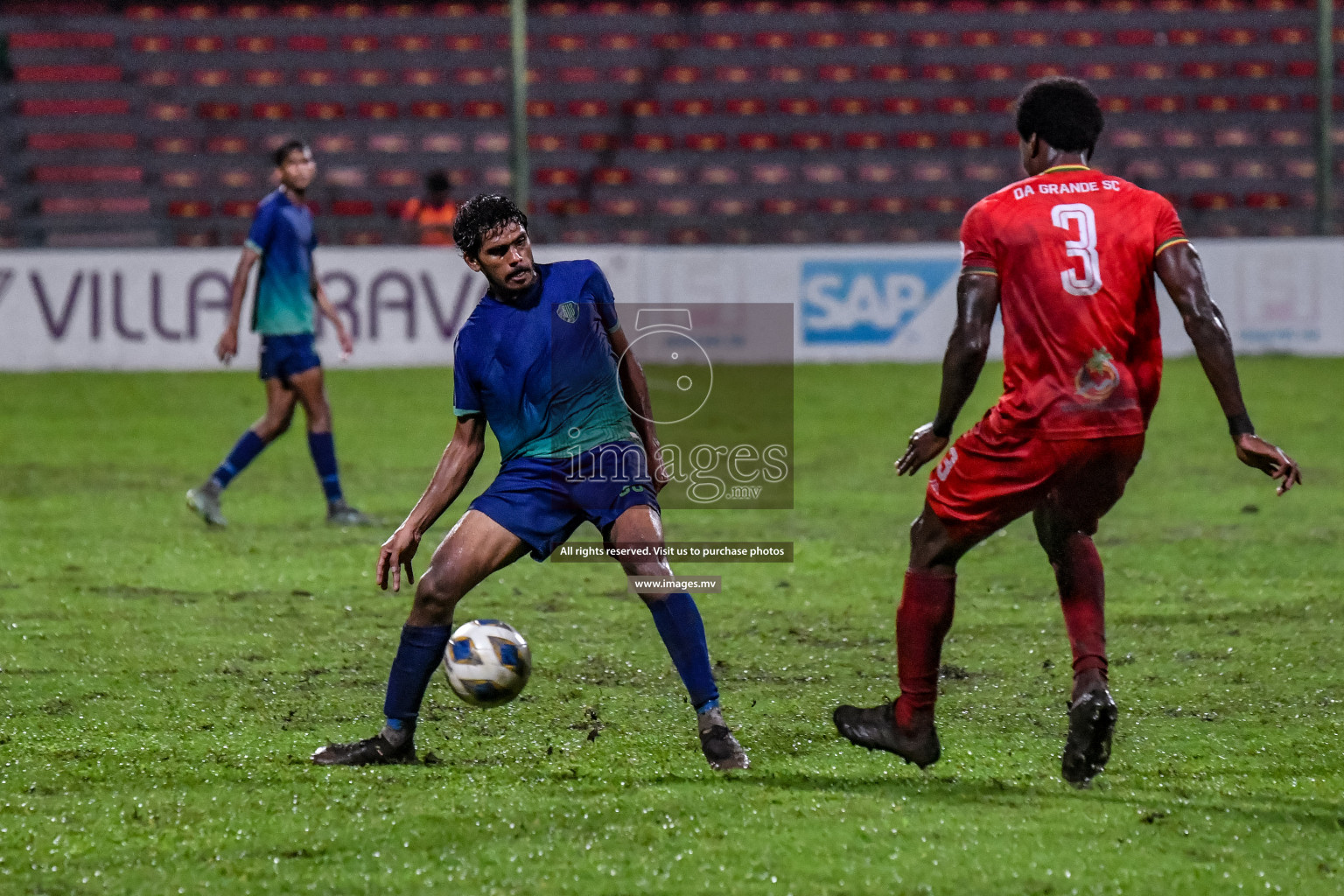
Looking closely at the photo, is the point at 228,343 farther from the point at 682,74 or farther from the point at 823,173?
the point at 682,74

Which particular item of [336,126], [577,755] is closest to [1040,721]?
[577,755]

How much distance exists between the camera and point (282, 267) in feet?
33.6

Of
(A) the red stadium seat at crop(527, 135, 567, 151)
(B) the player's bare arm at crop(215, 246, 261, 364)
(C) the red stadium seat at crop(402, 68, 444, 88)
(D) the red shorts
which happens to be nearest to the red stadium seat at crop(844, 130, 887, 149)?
(A) the red stadium seat at crop(527, 135, 567, 151)

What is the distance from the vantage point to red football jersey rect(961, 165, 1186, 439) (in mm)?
4809

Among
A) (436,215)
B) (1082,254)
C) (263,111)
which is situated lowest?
(436,215)

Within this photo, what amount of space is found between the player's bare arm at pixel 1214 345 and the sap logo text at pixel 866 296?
13.3 meters

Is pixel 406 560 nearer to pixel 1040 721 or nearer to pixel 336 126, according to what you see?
pixel 1040 721

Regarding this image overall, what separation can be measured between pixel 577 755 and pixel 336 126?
19972 millimetres

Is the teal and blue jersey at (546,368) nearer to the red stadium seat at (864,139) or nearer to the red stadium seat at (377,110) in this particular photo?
the red stadium seat at (864,139)

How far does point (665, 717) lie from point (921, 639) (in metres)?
1.19

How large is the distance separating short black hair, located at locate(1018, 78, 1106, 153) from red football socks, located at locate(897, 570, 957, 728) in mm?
1277

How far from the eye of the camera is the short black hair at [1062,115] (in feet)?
16.3

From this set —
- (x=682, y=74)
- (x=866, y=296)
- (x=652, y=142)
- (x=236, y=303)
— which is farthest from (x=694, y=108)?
(x=236, y=303)

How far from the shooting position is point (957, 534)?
497cm
